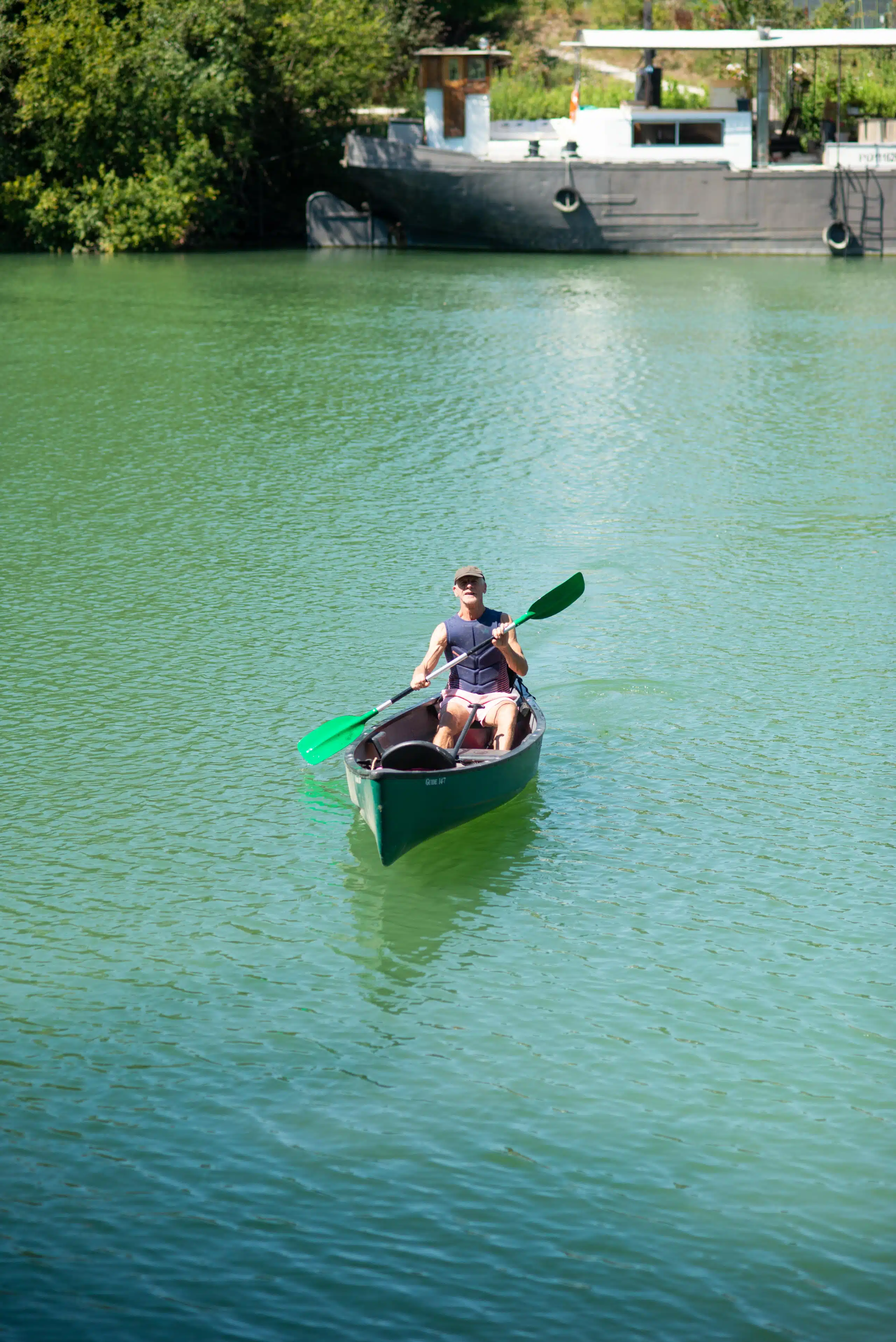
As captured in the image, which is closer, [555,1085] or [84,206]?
[555,1085]

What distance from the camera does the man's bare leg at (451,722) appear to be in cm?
992

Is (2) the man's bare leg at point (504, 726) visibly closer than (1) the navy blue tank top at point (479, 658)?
Yes

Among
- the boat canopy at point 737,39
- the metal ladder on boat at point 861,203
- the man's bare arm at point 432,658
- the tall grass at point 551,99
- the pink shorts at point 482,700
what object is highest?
the boat canopy at point 737,39

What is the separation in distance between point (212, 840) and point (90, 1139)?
118 inches

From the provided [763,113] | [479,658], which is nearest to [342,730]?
[479,658]

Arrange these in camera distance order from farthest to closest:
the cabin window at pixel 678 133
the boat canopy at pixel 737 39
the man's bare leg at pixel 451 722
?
the cabin window at pixel 678 133 → the boat canopy at pixel 737 39 → the man's bare leg at pixel 451 722

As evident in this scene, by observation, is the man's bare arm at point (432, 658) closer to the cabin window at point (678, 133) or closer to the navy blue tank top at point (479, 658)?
the navy blue tank top at point (479, 658)

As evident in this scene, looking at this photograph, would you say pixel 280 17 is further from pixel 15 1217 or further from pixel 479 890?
pixel 15 1217

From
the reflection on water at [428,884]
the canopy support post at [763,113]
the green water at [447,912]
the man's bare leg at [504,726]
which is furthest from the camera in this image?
the canopy support post at [763,113]

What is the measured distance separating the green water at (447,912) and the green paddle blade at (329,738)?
0.34 meters

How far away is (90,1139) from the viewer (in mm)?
6582

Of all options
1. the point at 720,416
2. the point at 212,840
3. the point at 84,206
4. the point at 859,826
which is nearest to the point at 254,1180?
the point at 212,840

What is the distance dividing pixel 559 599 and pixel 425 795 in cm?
253

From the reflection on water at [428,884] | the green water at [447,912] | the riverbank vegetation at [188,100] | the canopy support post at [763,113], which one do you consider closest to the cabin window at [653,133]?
the canopy support post at [763,113]
